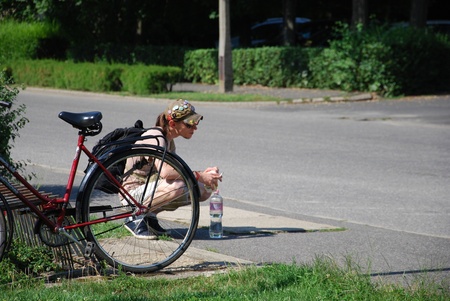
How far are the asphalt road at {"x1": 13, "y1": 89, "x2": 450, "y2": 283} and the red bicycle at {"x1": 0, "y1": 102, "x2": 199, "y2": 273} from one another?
27.8 inches

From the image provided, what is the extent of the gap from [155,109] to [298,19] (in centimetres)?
2263

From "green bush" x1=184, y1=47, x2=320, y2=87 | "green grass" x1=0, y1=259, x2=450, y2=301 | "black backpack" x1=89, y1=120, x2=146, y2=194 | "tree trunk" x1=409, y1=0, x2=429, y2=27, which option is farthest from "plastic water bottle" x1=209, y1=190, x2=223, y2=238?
"tree trunk" x1=409, y1=0, x2=429, y2=27

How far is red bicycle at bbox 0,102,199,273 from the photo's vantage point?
19.8 feet

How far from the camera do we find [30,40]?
33.4 metres

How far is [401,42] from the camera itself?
24703mm

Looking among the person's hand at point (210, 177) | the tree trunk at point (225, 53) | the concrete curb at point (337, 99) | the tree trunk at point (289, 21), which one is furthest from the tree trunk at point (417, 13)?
the person's hand at point (210, 177)

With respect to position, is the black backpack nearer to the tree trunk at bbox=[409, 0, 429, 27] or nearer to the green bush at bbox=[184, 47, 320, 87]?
the green bush at bbox=[184, 47, 320, 87]

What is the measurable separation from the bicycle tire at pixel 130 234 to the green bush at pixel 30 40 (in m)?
26.4

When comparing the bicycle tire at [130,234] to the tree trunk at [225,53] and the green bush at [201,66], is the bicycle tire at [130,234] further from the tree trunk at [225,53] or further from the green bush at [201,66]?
the green bush at [201,66]

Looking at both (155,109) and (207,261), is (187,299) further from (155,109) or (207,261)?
(155,109)

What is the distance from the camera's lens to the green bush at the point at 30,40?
109 feet

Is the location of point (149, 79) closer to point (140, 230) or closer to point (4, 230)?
point (140, 230)

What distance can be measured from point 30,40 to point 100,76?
27.0 feet

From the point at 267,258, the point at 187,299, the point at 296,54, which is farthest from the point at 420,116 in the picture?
the point at 187,299
